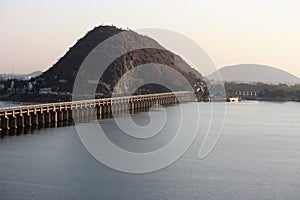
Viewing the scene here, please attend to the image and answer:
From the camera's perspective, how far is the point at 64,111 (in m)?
54.2

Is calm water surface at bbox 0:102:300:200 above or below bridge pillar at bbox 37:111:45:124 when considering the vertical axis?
below

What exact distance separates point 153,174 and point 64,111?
30.1 metres

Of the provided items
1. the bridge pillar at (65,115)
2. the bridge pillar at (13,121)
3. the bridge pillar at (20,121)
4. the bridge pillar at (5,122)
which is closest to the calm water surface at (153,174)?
the bridge pillar at (5,122)

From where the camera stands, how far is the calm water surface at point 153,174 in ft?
71.1

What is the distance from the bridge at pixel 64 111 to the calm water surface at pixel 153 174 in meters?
6.97

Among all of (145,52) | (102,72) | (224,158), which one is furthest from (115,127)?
(145,52)

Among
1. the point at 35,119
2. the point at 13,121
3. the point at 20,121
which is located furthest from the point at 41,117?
the point at 13,121

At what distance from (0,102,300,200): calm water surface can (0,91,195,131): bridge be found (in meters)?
6.97

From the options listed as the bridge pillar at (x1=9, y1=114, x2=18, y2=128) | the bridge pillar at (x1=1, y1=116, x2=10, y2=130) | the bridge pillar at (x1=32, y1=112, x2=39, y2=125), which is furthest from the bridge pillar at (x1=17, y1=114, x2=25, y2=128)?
the bridge pillar at (x1=32, y1=112, x2=39, y2=125)

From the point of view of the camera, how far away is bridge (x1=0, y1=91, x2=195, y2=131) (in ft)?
142

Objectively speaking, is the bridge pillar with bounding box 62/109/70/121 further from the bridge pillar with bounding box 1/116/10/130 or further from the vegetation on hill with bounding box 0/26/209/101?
the vegetation on hill with bounding box 0/26/209/101

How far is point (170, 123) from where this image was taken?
50.7 metres

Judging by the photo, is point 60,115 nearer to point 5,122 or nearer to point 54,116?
point 54,116

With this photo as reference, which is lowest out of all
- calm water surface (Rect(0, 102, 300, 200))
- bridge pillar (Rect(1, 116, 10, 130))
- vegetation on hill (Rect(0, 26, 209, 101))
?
calm water surface (Rect(0, 102, 300, 200))
